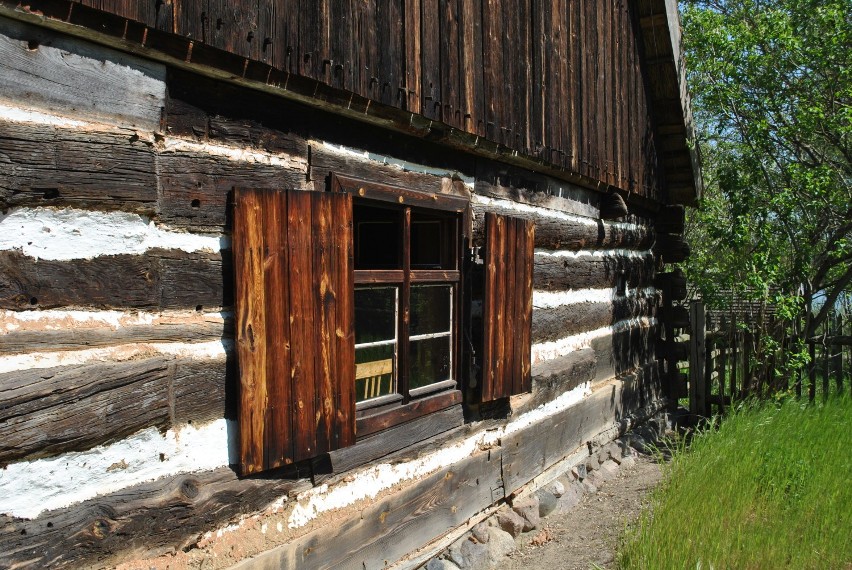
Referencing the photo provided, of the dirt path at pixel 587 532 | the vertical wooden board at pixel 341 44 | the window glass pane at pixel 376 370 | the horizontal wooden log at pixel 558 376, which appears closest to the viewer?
the vertical wooden board at pixel 341 44

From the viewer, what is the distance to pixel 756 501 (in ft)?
18.2

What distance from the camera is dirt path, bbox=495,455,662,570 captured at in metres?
5.01

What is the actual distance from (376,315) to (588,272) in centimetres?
333

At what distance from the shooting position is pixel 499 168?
5.38m

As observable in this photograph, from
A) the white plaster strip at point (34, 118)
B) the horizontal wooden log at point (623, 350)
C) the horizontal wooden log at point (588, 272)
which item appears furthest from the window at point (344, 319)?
the horizontal wooden log at point (623, 350)

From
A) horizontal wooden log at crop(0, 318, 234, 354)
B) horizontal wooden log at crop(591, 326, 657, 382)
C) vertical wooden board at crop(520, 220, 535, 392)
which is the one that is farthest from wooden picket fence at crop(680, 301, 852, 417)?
horizontal wooden log at crop(0, 318, 234, 354)

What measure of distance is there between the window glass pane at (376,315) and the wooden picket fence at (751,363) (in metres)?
6.34

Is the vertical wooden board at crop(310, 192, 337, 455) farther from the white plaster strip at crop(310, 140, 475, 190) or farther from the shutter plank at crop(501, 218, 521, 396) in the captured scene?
the shutter plank at crop(501, 218, 521, 396)

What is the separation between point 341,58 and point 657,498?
3.86 metres

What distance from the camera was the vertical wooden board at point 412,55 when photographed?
416 centimetres

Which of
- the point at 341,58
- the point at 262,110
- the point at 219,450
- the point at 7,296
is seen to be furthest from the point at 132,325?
the point at 341,58

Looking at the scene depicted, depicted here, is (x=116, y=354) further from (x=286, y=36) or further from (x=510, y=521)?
(x=510, y=521)

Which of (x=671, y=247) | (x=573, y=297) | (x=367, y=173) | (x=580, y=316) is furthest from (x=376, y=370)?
(x=671, y=247)

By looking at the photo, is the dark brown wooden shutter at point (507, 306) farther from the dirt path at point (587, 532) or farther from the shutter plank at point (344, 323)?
the shutter plank at point (344, 323)
